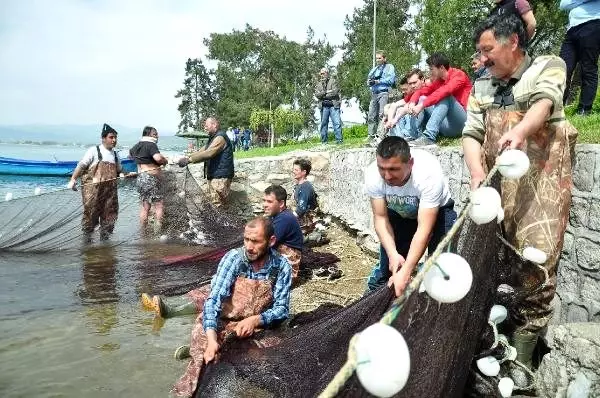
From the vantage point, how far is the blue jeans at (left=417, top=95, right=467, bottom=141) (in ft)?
18.0

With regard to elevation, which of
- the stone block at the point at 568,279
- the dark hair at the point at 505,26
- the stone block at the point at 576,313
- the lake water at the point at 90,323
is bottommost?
the lake water at the point at 90,323

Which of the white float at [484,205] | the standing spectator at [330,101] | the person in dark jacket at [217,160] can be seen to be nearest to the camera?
the white float at [484,205]

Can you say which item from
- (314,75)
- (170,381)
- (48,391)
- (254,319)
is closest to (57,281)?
(48,391)

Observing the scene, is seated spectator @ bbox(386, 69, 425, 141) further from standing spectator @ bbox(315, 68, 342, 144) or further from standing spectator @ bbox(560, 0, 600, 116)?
standing spectator @ bbox(315, 68, 342, 144)

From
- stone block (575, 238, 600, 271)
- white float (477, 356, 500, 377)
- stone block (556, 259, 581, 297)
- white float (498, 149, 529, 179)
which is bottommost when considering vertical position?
white float (477, 356, 500, 377)

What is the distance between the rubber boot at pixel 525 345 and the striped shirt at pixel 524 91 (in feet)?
3.79

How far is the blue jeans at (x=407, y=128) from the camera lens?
6.25 meters

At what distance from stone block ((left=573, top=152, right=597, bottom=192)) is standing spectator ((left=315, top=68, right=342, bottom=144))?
25.9 ft

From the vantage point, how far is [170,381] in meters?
3.23

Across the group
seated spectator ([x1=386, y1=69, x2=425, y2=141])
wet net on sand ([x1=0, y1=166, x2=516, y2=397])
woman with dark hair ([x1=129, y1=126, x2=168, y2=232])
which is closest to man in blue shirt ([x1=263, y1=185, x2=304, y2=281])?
wet net on sand ([x1=0, y1=166, x2=516, y2=397])

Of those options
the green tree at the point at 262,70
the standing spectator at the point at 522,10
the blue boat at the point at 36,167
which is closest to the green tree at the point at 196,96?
the green tree at the point at 262,70

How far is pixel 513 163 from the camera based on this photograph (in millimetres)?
2115

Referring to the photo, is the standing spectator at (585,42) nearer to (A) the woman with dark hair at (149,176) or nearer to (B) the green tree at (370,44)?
(A) the woman with dark hair at (149,176)

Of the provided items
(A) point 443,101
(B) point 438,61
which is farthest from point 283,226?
(B) point 438,61
